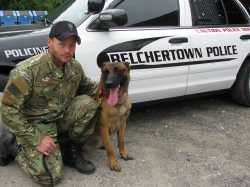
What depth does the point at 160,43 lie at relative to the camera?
17.4ft

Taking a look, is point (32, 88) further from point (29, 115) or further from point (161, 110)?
point (161, 110)

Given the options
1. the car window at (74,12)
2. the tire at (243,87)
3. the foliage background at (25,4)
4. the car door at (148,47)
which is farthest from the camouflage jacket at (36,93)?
the foliage background at (25,4)

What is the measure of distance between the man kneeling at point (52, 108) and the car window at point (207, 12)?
1.91m

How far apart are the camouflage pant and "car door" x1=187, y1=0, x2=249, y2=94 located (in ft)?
6.13

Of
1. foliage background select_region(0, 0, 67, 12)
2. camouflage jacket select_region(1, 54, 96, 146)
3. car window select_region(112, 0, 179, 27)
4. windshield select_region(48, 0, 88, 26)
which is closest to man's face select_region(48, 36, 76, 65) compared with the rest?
→ camouflage jacket select_region(1, 54, 96, 146)

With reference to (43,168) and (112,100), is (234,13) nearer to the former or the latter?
(112,100)

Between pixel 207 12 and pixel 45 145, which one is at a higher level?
pixel 207 12

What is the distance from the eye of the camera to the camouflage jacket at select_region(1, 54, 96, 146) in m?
3.86

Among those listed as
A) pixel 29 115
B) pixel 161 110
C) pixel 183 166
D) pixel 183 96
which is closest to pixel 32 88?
pixel 29 115

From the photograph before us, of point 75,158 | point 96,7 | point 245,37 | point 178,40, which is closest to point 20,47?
point 96,7

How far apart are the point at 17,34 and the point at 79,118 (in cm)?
120

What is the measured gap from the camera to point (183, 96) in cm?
586

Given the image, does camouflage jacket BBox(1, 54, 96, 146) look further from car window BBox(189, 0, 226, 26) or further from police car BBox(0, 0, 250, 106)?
car window BBox(189, 0, 226, 26)

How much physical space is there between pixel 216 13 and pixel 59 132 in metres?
2.91
